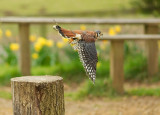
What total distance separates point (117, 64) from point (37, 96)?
3.02 metres

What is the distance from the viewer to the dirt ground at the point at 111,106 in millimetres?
5215

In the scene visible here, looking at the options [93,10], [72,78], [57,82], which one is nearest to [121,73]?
[72,78]

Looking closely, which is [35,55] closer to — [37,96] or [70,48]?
[70,48]

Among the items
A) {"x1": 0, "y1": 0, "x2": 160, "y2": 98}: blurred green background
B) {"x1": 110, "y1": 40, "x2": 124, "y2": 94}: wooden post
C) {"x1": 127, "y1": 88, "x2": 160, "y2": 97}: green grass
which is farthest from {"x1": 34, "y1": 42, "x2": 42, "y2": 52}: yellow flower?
{"x1": 127, "y1": 88, "x2": 160, "y2": 97}: green grass

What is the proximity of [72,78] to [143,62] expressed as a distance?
4.33 ft

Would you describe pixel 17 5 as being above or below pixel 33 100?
above

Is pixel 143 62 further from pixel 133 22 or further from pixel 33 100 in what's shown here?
pixel 33 100

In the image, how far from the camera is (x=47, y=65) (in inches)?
321

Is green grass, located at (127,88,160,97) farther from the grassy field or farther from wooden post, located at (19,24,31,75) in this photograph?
the grassy field

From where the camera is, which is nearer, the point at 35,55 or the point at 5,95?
the point at 5,95

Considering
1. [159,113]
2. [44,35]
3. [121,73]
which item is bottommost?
[159,113]

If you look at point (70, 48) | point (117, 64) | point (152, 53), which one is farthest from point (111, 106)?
point (70, 48)

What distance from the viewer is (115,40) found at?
6.27m

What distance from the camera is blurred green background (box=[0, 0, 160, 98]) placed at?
717cm
